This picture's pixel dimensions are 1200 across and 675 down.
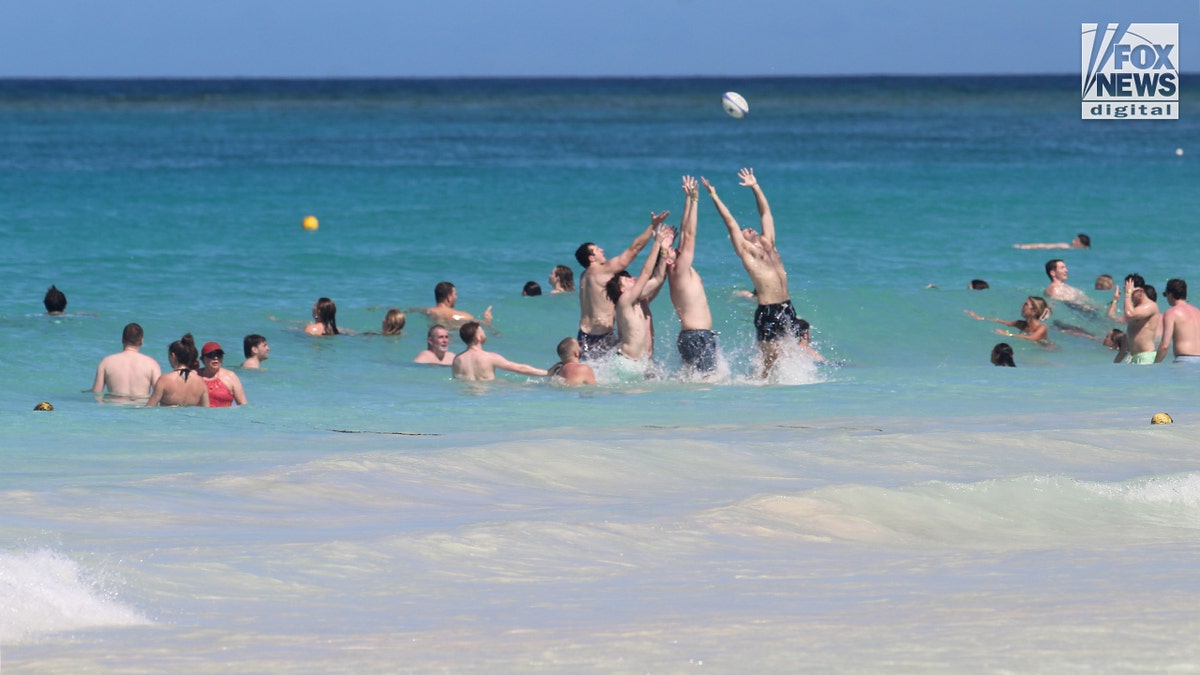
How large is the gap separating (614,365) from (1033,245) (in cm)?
1403

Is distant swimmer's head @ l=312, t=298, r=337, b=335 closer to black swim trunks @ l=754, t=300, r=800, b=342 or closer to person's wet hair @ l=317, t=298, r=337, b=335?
person's wet hair @ l=317, t=298, r=337, b=335

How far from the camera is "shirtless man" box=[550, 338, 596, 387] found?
40.6 ft

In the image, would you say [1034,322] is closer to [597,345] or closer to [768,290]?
[768,290]

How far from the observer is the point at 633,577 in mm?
6086

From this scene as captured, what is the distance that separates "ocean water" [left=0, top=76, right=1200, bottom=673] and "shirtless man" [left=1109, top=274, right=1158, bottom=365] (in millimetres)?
790

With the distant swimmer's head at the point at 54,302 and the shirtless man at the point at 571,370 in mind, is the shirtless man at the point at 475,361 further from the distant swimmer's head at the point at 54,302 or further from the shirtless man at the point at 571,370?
the distant swimmer's head at the point at 54,302

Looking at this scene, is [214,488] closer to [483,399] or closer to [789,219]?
[483,399]

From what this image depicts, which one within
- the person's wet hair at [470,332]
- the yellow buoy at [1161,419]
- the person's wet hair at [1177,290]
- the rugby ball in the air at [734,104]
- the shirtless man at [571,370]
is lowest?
the yellow buoy at [1161,419]

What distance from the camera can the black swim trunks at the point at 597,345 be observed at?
13.1m

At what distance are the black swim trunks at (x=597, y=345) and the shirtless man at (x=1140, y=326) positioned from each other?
477cm

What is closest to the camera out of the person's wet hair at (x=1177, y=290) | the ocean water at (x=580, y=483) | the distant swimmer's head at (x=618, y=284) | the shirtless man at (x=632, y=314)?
the ocean water at (x=580, y=483)

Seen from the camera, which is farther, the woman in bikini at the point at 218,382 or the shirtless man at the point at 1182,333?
the shirtless man at the point at 1182,333

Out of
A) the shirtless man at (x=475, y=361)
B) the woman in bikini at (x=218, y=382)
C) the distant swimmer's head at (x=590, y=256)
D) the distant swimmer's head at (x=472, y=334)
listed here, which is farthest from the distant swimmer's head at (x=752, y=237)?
the woman in bikini at (x=218, y=382)

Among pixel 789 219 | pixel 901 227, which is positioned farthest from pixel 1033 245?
pixel 789 219
